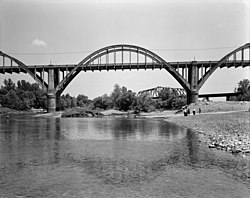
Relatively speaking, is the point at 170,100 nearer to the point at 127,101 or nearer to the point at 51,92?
the point at 127,101

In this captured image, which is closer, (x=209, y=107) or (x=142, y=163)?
(x=142, y=163)

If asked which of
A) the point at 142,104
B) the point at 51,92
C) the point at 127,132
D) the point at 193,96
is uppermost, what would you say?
the point at 51,92

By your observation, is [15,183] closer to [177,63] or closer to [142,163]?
[142,163]

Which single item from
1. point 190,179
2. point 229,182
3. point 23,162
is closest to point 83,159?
point 23,162

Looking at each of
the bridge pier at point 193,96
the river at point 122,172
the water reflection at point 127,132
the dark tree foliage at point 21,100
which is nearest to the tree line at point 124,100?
the dark tree foliage at point 21,100

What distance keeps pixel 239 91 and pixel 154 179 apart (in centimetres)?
13906

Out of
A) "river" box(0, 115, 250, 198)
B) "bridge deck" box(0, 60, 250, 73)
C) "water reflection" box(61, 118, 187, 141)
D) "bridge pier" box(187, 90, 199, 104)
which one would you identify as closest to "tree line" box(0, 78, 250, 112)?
"bridge deck" box(0, 60, 250, 73)

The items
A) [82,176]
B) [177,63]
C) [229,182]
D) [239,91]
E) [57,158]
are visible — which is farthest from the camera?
[239,91]

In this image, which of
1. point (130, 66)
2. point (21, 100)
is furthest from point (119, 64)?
point (21, 100)

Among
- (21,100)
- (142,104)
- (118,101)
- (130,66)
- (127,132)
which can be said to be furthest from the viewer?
(21,100)

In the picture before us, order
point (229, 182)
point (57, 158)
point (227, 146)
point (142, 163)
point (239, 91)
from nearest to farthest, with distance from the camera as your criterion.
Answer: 1. point (229, 182)
2. point (142, 163)
3. point (57, 158)
4. point (227, 146)
5. point (239, 91)

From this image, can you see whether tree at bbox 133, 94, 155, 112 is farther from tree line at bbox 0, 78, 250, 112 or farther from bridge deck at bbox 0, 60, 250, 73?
bridge deck at bbox 0, 60, 250, 73

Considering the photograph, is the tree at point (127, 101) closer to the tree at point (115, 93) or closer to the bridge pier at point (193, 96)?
the tree at point (115, 93)

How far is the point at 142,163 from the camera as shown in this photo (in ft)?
53.8
